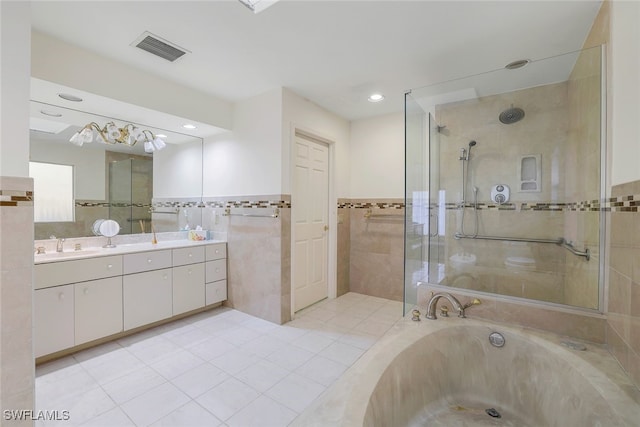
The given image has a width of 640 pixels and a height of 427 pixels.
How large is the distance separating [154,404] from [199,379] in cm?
29

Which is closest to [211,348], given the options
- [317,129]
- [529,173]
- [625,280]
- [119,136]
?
[119,136]

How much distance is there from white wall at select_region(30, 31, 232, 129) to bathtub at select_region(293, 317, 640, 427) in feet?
7.02

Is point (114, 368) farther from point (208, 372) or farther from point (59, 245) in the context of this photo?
point (59, 245)

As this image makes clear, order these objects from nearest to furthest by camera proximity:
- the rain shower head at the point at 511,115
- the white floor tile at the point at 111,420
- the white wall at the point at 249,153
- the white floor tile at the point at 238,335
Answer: the white floor tile at the point at 111,420 < the white floor tile at the point at 238,335 < the rain shower head at the point at 511,115 < the white wall at the point at 249,153

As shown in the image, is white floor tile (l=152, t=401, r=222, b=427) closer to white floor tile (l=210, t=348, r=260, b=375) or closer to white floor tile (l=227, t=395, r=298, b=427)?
white floor tile (l=227, t=395, r=298, b=427)

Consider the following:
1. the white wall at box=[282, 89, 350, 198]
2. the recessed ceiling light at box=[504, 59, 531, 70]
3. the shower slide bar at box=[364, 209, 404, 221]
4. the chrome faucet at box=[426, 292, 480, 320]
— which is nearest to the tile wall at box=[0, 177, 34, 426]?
the white wall at box=[282, 89, 350, 198]

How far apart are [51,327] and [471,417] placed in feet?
9.44

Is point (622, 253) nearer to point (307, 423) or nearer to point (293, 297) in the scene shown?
point (307, 423)

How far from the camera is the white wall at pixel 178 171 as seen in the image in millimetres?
3258

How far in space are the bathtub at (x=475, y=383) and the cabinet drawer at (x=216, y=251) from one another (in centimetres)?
221

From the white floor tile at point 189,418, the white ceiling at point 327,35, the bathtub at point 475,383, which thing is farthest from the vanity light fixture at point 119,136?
the bathtub at point 475,383

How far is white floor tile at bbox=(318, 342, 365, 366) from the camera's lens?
84.9 inches

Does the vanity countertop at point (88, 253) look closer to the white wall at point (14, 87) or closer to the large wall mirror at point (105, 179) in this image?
the large wall mirror at point (105, 179)

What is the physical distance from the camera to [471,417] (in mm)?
1524
